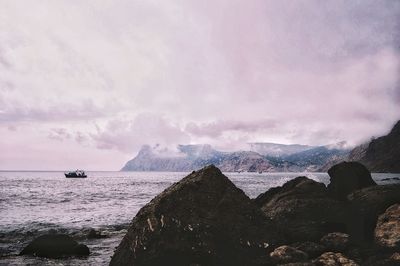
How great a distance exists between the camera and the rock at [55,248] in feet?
58.6

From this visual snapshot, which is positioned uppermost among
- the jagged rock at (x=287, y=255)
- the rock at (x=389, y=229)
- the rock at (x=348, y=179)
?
the rock at (x=348, y=179)

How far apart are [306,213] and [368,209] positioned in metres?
2.86

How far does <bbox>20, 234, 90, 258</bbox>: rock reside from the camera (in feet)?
58.6

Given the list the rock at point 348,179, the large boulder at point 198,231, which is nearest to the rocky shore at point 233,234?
the large boulder at point 198,231

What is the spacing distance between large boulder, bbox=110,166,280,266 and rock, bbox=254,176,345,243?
195 cm

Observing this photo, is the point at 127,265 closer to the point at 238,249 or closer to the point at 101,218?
the point at 238,249

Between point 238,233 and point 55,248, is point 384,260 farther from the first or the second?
point 55,248

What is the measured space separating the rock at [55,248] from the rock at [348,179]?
16.0 meters

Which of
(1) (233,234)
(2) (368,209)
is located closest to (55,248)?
(1) (233,234)

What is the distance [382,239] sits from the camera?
44.9ft

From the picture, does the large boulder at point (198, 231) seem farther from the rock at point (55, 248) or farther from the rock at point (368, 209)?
the rock at point (55, 248)

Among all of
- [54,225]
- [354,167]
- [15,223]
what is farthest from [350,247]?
[15,223]

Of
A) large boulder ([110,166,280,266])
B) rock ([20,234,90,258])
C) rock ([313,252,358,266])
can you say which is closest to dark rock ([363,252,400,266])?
rock ([313,252,358,266])

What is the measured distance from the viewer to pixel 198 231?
13.1m
